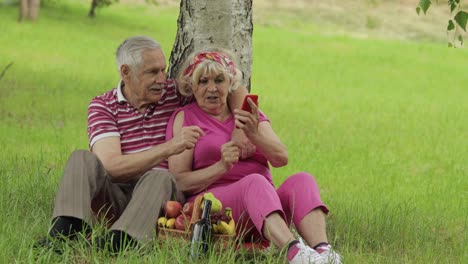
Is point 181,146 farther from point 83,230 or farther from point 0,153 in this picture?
point 0,153

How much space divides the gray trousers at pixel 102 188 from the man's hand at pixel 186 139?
0.16 metres

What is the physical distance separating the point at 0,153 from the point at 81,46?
13.2m

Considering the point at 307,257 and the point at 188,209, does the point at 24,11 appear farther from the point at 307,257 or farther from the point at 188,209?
the point at 307,257

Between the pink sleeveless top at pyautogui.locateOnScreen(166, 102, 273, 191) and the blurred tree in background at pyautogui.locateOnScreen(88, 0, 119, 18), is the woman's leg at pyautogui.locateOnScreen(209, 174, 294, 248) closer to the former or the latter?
the pink sleeveless top at pyautogui.locateOnScreen(166, 102, 273, 191)

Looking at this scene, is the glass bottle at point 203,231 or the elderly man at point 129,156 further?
the elderly man at point 129,156

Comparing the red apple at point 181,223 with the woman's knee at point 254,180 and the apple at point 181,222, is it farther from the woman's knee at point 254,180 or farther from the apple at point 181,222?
the woman's knee at point 254,180

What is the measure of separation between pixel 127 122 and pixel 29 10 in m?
21.0

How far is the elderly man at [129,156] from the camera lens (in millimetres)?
5801

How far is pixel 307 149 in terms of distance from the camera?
12.1 metres

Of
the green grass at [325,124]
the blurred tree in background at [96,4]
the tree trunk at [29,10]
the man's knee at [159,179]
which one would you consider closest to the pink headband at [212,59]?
the man's knee at [159,179]

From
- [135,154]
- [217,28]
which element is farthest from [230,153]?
[217,28]

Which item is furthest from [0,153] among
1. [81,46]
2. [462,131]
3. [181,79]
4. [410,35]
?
[410,35]

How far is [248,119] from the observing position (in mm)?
5906

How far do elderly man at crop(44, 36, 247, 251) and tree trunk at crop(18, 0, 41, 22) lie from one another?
20.2m
